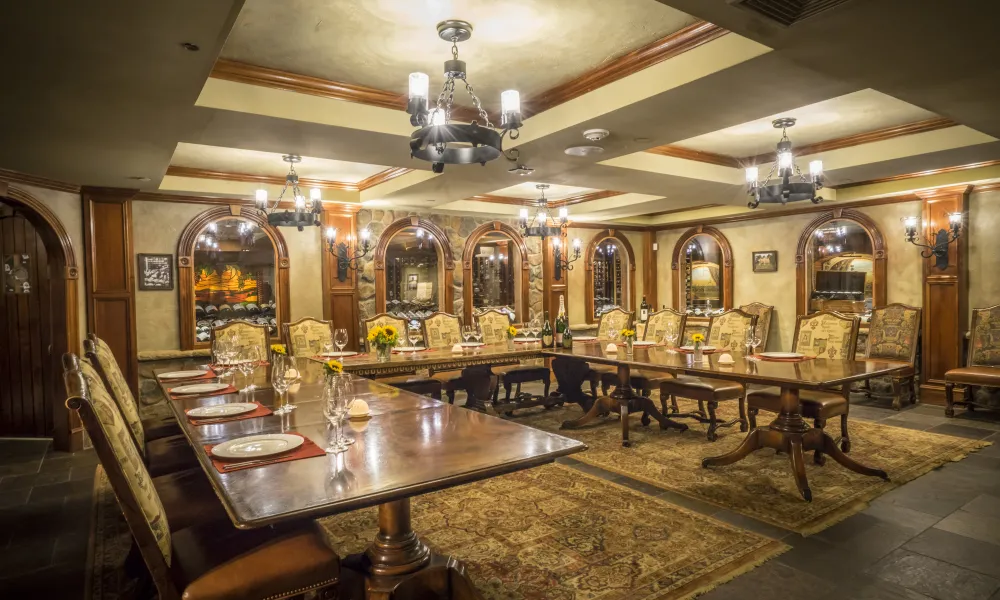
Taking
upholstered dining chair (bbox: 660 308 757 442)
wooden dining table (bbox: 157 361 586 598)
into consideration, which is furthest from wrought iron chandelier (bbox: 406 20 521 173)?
upholstered dining chair (bbox: 660 308 757 442)

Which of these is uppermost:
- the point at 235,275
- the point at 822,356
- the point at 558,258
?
the point at 558,258

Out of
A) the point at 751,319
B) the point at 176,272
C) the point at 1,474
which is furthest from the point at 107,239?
the point at 751,319

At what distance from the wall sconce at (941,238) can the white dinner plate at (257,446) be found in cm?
702

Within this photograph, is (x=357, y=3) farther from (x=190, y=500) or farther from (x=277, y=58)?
(x=190, y=500)

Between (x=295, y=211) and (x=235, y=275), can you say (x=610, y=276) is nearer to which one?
(x=235, y=275)

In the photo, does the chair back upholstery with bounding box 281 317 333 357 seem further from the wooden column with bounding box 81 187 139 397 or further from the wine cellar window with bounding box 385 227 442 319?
the wine cellar window with bounding box 385 227 442 319

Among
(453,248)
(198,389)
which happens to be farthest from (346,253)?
(198,389)

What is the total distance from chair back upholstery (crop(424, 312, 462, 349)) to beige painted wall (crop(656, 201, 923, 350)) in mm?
4842

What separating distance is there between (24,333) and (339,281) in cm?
306

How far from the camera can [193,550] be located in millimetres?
1762

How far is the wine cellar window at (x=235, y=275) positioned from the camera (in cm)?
701

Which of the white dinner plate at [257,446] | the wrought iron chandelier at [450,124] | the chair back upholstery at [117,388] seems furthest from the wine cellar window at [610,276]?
the white dinner plate at [257,446]

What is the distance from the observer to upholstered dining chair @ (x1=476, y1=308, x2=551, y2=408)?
5801mm

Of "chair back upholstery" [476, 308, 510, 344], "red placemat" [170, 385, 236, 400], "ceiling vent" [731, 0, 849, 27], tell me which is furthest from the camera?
"chair back upholstery" [476, 308, 510, 344]
